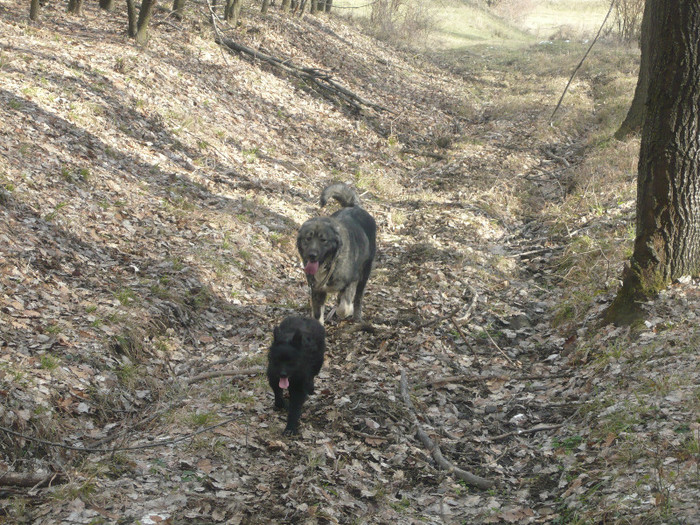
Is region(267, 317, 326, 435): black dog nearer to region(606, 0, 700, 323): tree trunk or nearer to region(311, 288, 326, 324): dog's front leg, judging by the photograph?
region(311, 288, 326, 324): dog's front leg

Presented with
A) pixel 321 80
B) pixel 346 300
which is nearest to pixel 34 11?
pixel 321 80

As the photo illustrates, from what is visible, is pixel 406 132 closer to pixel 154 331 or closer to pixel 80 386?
pixel 154 331

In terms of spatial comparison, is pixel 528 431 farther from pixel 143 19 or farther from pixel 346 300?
pixel 143 19

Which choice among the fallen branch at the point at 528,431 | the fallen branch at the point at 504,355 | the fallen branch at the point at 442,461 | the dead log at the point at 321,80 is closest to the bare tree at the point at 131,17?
the dead log at the point at 321,80

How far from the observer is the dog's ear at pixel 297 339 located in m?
5.94

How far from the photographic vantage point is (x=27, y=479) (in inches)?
184

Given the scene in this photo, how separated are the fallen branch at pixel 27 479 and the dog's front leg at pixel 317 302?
4168 mm

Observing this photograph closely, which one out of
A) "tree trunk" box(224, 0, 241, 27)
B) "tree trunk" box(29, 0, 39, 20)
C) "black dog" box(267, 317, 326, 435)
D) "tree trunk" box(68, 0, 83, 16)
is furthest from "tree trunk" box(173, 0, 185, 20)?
"black dog" box(267, 317, 326, 435)

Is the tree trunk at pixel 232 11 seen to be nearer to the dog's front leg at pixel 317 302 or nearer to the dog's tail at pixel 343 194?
the dog's tail at pixel 343 194

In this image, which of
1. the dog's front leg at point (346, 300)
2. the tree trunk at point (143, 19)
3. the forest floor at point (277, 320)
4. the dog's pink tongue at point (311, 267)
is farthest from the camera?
the tree trunk at point (143, 19)

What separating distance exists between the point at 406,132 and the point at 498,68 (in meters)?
18.1

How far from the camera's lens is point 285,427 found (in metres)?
6.11

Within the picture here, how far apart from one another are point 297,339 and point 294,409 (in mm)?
710

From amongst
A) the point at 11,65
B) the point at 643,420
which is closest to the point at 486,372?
the point at 643,420
